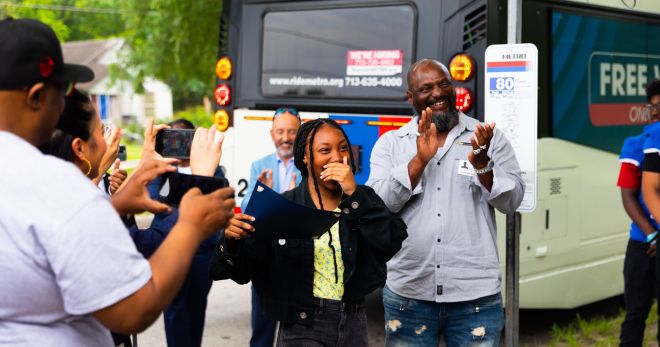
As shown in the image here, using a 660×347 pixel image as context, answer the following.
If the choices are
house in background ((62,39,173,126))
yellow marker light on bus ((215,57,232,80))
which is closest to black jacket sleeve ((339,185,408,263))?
yellow marker light on bus ((215,57,232,80))

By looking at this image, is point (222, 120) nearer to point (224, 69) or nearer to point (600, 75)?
point (224, 69)

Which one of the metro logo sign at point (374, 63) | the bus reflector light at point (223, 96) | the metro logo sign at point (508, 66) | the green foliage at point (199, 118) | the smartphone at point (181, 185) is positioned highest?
the green foliage at point (199, 118)

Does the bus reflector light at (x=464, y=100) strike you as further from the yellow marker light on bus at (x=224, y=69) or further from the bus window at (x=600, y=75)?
the yellow marker light on bus at (x=224, y=69)

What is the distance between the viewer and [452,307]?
12.6ft

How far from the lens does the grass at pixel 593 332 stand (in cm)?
650

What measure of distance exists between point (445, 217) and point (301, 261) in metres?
0.83

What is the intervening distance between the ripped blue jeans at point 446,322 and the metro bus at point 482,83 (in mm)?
2166

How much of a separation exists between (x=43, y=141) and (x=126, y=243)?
36 cm

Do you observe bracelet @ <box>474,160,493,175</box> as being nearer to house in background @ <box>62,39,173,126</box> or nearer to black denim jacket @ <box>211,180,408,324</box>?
black denim jacket @ <box>211,180,408,324</box>

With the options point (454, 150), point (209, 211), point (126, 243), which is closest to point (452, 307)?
point (454, 150)

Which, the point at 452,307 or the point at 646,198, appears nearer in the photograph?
the point at 452,307

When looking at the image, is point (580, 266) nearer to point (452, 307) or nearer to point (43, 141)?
point (452, 307)

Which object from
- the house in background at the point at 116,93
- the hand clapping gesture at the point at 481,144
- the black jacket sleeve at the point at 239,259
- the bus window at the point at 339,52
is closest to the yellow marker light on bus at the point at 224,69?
the bus window at the point at 339,52

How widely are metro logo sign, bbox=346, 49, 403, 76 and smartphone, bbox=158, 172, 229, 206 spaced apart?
4.14m
